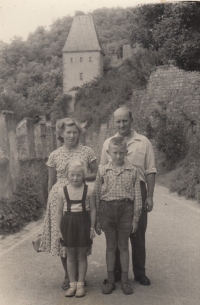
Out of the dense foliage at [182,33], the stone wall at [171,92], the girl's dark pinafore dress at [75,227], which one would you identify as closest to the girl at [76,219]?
the girl's dark pinafore dress at [75,227]

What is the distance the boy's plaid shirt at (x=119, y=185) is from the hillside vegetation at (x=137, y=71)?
8.60ft

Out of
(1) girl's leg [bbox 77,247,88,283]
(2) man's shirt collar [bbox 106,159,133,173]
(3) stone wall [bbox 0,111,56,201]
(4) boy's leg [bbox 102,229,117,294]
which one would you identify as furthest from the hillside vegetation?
(1) girl's leg [bbox 77,247,88,283]

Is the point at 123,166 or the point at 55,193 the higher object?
the point at 123,166

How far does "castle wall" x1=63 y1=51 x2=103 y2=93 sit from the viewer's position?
36.7m

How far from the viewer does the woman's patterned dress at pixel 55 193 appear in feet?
14.3

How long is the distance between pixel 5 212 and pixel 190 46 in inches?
211

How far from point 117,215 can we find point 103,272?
1.09m

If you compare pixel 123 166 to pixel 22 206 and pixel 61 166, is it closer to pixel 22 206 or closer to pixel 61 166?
pixel 61 166

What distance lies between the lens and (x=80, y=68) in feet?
137

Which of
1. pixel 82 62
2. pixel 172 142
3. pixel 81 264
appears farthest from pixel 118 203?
pixel 82 62

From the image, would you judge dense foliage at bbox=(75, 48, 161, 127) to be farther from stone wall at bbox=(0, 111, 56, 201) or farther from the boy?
the boy

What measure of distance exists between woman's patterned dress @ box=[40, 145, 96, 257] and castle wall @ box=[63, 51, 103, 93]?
Result: 1236 inches

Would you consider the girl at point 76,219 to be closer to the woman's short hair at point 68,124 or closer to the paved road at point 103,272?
the paved road at point 103,272

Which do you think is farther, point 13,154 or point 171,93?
point 171,93
